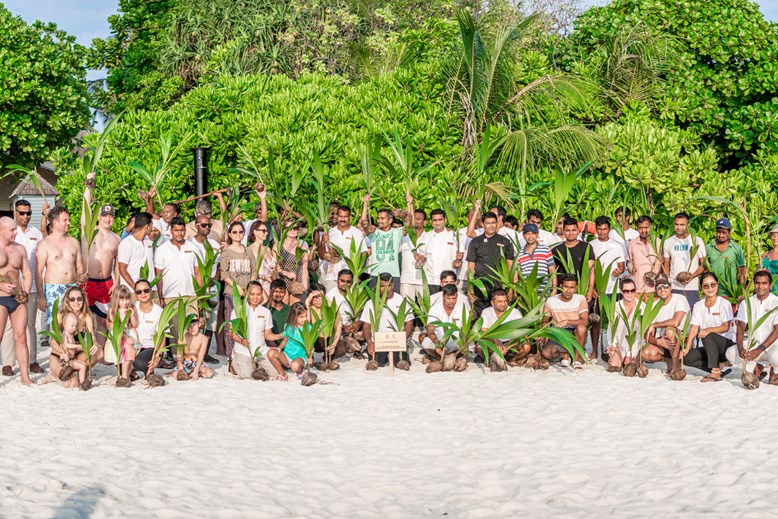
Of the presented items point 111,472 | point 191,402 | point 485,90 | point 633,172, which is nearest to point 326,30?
point 485,90

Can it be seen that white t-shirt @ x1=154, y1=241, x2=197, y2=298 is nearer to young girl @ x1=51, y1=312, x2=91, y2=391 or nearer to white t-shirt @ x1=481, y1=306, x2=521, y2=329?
young girl @ x1=51, y1=312, x2=91, y2=391

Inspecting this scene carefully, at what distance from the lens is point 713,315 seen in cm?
886

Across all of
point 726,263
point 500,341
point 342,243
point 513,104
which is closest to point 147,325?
point 342,243

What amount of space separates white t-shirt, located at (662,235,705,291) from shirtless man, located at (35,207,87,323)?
6387mm

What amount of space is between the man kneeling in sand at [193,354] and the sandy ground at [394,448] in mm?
234

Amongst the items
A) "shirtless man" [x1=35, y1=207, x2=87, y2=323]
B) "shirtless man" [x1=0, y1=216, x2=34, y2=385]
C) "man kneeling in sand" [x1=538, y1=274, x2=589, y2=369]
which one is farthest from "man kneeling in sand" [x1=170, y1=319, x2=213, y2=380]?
"man kneeling in sand" [x1=538, y1=274, x2=589, y2=369]

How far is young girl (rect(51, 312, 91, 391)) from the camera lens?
816 centimetres

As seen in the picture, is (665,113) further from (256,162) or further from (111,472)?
(111,472)

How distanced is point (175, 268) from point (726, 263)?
19.8 feet

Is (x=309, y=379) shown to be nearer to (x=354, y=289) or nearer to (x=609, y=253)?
(x=354, y=289)

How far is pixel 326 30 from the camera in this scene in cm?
2225

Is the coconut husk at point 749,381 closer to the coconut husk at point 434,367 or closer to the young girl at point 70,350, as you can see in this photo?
the coconut husk at point 434,367

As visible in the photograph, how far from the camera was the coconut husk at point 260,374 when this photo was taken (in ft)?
28.8

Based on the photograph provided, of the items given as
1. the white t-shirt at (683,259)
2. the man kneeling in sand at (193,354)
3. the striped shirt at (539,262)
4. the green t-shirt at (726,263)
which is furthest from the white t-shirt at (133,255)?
the green t-shirt at (726,263)
